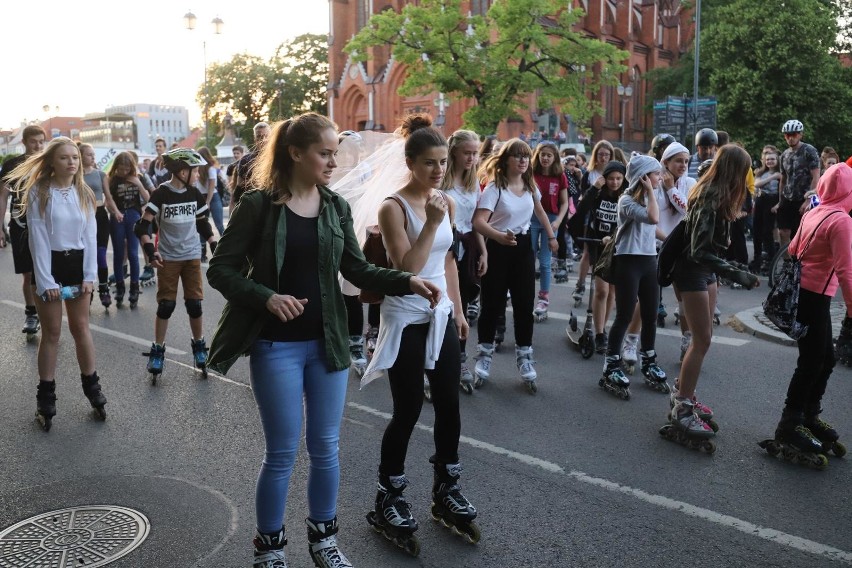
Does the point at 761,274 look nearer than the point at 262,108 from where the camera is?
Yes

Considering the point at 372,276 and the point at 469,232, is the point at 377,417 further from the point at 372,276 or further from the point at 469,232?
the point at 372,276

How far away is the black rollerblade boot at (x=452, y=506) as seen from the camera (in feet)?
12.9

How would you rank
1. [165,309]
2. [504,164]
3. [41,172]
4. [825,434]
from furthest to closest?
[165,309]
[504,164]
[41,172]
[825,434]

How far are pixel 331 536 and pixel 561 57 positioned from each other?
2933 cm

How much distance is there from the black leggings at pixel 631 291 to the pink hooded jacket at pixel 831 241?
1656mm

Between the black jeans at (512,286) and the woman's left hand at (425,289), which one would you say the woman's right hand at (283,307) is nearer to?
the woman's left hand at (425,289)

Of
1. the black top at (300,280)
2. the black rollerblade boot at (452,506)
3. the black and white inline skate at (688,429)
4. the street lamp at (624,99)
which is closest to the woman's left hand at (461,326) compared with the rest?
the black rollerblade boot at (452,506)

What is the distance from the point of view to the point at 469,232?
21.9 feet

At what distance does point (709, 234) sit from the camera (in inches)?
198

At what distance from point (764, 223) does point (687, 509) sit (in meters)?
10.7

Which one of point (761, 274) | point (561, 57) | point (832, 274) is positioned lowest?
point (761, 274)

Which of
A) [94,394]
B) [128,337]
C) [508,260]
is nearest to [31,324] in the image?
[128,337]

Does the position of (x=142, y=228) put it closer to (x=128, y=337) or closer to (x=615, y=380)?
(x=128, y=337)

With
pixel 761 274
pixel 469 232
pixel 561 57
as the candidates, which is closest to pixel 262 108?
pixel 561 57
